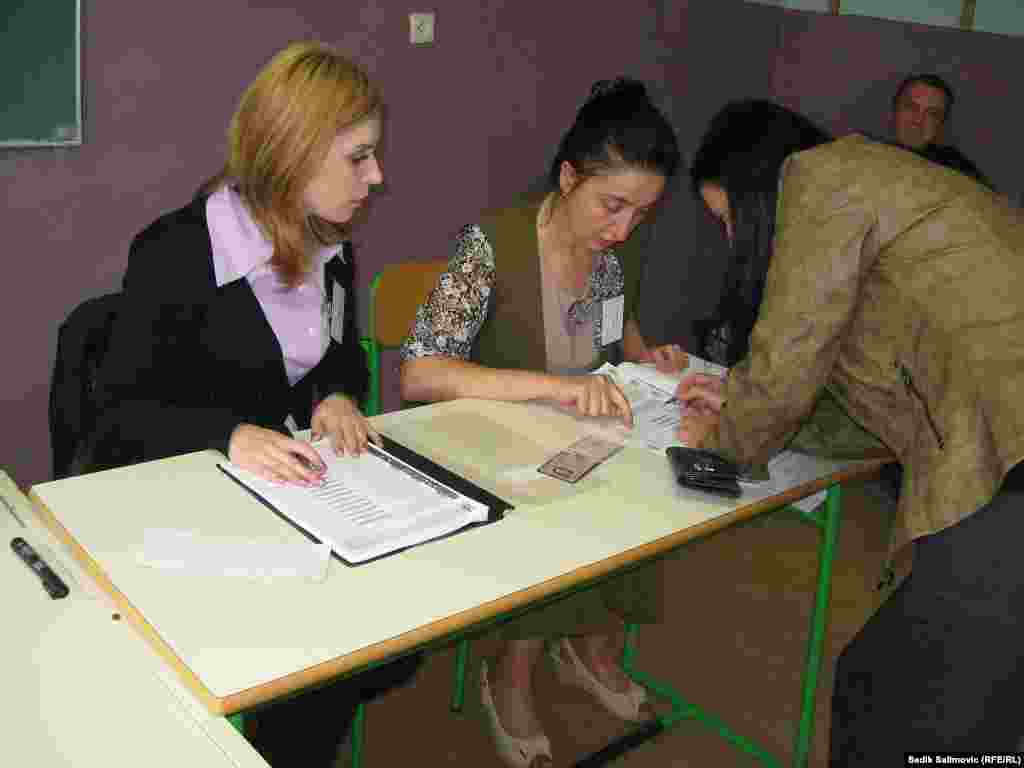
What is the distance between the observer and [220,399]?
1.67 m

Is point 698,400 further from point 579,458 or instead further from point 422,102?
point 422,102

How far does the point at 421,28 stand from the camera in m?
3.02

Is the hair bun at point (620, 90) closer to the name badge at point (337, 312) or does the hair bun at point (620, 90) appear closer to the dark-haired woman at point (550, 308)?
the dark-haired woman at point (550, 308)

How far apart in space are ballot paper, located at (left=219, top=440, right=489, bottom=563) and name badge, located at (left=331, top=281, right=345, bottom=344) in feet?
1.44

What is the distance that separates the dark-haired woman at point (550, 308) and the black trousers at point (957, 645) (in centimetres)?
62

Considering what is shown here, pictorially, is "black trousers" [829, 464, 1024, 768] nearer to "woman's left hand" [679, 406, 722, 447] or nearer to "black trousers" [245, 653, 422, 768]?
"woman's left hand" [679, 406, 722, 447]

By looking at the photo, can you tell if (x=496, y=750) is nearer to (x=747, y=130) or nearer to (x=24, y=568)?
(x=24, y=568)

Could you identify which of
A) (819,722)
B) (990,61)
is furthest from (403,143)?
(990,61)

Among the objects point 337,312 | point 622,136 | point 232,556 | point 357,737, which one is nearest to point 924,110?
point 622,136

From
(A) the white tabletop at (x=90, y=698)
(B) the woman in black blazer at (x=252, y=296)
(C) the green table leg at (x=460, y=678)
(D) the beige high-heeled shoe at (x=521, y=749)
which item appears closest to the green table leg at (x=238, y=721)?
(A) the white tabletop at (x=90, y=698)

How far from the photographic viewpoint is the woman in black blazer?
4.95ft

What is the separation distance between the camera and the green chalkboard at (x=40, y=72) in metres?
2.23

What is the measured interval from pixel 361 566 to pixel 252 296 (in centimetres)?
65

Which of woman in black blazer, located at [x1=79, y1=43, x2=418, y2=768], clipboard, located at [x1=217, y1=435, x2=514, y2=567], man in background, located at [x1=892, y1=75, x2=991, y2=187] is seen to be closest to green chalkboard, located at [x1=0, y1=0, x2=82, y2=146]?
woman in black blazer, located at [x1=79, y1=43, x2=418, y2=768]
